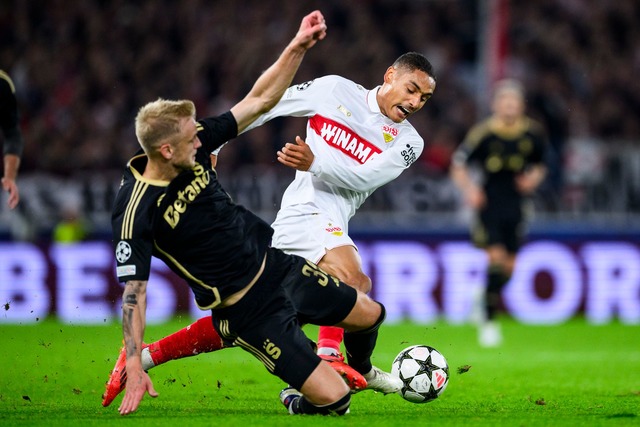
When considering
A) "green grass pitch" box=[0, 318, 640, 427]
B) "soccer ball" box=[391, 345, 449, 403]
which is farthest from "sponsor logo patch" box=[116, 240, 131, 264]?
"soccer ball" box=[391, 345, 449, 403]

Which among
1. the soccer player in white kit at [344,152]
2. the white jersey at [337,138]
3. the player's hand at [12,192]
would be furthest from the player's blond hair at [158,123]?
the player's hand at [12,192]

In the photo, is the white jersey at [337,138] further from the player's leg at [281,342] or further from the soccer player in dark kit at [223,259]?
the player's leg at [281,342]

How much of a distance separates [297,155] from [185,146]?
97cm

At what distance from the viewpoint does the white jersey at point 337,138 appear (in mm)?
7012

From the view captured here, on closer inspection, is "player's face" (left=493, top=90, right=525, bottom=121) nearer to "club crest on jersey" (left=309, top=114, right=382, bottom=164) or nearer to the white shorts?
"club crest on jersey" (left=309, top=114, right=382, bottom=164)

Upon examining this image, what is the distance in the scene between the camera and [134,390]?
208 inches

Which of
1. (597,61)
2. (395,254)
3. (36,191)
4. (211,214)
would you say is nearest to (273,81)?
(211,214)

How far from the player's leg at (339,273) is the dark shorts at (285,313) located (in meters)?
0.54

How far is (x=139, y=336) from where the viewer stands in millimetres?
5473

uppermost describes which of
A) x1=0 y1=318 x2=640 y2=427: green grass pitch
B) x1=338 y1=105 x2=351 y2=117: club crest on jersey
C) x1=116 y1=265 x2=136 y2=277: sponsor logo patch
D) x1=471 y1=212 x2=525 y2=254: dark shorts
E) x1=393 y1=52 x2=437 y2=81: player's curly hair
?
x1=393 y1=52 x2=437 y2=81: player's curly hair

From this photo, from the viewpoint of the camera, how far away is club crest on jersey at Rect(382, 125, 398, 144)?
708 centimetres

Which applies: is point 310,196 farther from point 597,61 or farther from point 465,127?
point 597,61

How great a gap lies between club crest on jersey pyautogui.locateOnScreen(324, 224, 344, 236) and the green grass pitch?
1068 mm

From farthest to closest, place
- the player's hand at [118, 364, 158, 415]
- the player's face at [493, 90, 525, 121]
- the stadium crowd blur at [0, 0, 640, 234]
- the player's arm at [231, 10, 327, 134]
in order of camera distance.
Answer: the stadium crowd blur at [0, 0, 640, 234], the player's face at [493, 90, 525, 121], the player's arm at [231, 10, 327, 134], the player's hand at [118, 364, 158, 415]
